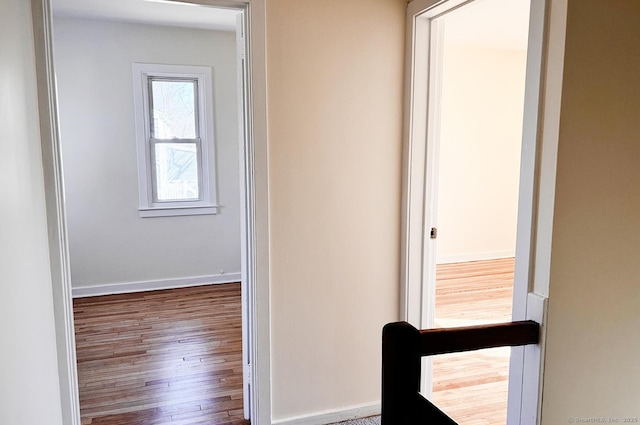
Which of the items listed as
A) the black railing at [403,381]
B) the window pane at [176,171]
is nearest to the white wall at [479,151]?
the window pane at [176,171]

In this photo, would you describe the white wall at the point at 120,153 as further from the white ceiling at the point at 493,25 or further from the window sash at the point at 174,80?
the white ceiling at the point at 493,25

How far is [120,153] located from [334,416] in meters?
3.25

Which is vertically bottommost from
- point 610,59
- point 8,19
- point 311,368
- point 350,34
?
point 311,368

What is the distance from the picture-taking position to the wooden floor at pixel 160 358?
242cm

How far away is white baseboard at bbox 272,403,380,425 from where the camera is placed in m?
2.21

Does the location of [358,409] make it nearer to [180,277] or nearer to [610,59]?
[610,59]

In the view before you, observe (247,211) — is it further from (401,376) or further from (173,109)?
(173,109)

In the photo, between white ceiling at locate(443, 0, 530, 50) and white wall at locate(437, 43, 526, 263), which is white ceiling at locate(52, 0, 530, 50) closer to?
white ceiling at locate(443, 0, 530, 50)

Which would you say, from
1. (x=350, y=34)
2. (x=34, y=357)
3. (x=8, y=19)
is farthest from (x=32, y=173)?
(x=350, y=34)

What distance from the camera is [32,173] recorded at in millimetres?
1552

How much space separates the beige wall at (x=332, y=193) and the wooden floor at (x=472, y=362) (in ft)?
1.83

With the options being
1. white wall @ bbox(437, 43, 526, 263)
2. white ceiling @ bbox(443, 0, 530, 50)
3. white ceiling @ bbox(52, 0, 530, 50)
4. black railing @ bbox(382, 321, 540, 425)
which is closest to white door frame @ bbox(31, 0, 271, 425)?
black railing @ bbox(382, 321, 540, 425)

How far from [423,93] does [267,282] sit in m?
1.18

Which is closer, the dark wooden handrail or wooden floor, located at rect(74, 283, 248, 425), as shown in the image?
the dark wooden handrail
